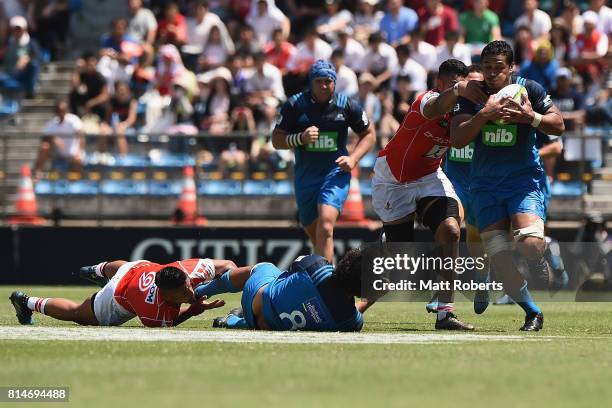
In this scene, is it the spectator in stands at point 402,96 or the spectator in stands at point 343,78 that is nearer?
the spectator in stands at point 402,96

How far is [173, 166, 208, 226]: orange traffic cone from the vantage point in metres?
21.0

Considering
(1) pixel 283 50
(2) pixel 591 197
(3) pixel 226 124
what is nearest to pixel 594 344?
(2) pixel 591 197

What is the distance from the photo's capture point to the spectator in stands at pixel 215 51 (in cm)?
2478

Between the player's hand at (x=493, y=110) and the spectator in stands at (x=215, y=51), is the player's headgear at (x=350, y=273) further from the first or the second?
the spectator in stands at (x=215, y=51)

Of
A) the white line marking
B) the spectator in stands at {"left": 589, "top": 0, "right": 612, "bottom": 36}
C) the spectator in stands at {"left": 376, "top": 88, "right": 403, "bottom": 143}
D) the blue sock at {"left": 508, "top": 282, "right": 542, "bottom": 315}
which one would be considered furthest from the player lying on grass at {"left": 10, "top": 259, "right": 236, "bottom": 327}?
the spectator in stands at {"left": 589, "top": 0, "right": 612, "bottom": 36}

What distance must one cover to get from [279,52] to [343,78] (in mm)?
2205

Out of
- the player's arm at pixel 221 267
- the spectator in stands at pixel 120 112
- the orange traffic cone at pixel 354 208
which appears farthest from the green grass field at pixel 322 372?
the spectator in stands at pixel 120 112

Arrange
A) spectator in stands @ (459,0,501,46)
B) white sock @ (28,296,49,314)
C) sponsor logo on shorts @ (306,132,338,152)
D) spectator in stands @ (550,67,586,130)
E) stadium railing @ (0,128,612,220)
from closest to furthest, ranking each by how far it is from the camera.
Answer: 1. white sock @ (28,296,49,314)
2. sponsor logo on shorts @ (306,132,338,152)
3. stadium railing @ (0,128,612,220)
4. spectator in stands @ (550,67,586,130)
5. spectator in stands @ (459,0,501,46)

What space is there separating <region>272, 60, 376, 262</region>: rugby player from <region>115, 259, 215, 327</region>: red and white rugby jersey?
9.86 ft

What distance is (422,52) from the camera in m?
23.4

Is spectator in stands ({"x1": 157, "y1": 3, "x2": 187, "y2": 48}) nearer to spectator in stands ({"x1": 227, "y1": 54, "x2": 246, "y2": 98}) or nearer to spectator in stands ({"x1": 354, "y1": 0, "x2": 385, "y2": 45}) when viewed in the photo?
spectator in stands ({"x1": 227, "y1": 54, "x2": 246, "y2": 98})

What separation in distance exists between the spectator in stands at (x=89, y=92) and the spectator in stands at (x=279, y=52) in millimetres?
3043

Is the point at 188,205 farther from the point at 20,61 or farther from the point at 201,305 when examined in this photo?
the point at 201,305

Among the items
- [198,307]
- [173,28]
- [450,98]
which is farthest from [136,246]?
[450,98]
